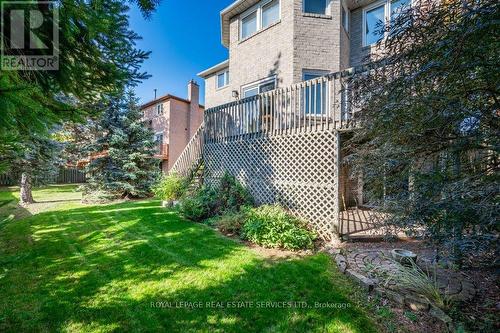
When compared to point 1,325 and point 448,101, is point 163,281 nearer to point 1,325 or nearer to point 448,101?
point 1,325

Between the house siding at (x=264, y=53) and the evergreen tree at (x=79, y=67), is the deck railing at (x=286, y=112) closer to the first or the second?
the house siding at (x=264, y=53)

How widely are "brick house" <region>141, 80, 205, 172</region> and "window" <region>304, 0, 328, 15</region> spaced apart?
44.0 feet

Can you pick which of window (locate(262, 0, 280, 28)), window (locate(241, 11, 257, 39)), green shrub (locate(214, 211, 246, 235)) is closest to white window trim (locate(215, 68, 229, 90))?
window (locate(241, 11, 257, 39))

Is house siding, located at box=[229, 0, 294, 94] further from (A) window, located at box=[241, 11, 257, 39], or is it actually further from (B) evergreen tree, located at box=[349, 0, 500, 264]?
(B) evergreen tree, located at box=[349, 0, 500, 264]

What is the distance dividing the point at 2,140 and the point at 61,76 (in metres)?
1.54

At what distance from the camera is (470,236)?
224 centimetres

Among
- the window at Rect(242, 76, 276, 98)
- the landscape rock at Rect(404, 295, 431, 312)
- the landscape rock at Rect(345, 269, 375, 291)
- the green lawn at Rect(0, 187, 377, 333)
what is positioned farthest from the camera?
the window at Rect(242, 76, 276, 98)

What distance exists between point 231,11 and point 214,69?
169 inches

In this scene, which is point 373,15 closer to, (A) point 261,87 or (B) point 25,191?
(A) point 261,87

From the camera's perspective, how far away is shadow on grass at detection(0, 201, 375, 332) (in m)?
2.77

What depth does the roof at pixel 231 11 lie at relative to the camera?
10.1 metres

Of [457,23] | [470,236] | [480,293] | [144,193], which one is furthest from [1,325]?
[144,193]

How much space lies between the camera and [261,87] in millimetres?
A: 10086

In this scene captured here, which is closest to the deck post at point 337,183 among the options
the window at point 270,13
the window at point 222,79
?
the window at point 270,13
